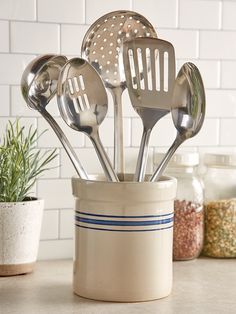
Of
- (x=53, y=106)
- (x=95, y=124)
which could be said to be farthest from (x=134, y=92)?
(x=53, y=106)

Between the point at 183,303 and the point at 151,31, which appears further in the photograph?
the point at 151,31

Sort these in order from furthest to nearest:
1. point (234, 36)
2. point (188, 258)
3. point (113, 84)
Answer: point (234, 36) → point (188, 258) → point (113, 84)

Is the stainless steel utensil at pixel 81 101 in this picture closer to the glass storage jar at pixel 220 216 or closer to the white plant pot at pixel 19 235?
the white plant pot at pixel 19 235

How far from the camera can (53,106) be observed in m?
1.34

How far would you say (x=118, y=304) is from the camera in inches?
41.3

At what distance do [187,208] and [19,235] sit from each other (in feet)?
1.08

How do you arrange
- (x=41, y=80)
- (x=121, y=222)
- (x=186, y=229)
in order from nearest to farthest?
(x=121, y=222) < (x=41, y=80) < (x=186, y=229)

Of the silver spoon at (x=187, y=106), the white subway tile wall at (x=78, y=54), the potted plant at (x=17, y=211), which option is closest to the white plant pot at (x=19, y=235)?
the potted plant at (x=17, y=211)

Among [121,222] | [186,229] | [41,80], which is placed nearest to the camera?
[121,222]

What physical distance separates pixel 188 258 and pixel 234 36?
1.55 ft

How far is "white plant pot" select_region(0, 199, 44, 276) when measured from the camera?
1.18 meters

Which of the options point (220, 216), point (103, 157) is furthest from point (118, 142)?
point (220, 216)

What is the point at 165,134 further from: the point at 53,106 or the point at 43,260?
the point at 43,260

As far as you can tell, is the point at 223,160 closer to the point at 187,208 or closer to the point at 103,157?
the point at 187,208
